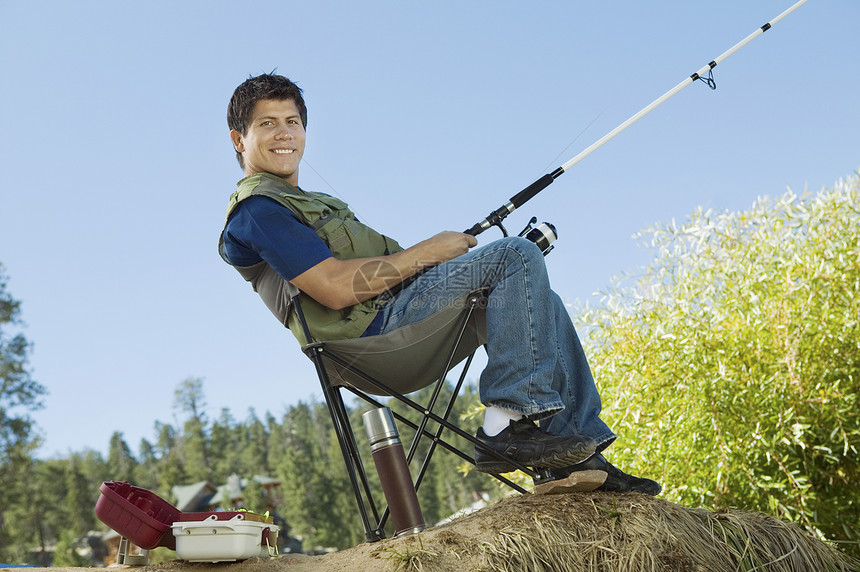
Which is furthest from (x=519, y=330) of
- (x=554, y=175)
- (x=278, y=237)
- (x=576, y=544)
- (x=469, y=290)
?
(x=554, y=175)

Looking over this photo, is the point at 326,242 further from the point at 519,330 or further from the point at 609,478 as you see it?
the point at 609,478

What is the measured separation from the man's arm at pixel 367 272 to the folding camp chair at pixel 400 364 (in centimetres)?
11

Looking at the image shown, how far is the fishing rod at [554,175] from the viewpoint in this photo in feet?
7.53

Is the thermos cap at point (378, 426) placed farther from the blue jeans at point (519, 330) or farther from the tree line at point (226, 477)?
the tree line at point (226, 477)

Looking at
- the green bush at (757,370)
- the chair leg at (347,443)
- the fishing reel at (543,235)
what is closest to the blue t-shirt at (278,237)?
the chair leg at (347,443)

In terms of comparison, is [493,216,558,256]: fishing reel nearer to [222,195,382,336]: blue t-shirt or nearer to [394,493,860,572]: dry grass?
[222,195,382,336]: blue t-shirt

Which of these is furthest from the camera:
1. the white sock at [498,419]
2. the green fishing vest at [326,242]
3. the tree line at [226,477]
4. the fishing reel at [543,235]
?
the tree line at [226,477]

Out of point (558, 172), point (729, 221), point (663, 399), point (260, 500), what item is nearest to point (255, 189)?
point (558, 172)

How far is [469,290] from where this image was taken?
2031 millimetres

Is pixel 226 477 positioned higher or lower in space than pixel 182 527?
higher

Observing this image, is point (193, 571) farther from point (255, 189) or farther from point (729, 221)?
point (729, 221)

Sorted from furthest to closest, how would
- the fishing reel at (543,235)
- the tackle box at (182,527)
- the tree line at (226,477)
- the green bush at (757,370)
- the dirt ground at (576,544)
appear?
the tree line at (226,477) → the green bush at (757,370) → the fishing reel at (543,235) → the tackle box at (182,527) → the dirt ground at (576,544)

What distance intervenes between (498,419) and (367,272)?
1.75ft

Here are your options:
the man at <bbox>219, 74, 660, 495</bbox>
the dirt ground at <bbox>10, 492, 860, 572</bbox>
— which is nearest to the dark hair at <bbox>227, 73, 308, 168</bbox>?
the man at <bbox>219, 74, 660, 495</bbox>
